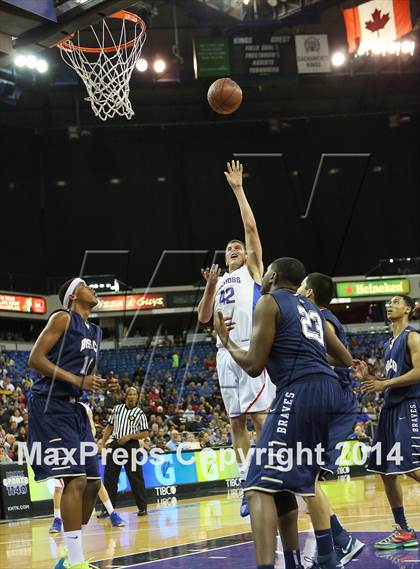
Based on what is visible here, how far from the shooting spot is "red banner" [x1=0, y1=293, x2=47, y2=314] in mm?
28297

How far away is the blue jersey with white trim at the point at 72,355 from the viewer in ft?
19.0

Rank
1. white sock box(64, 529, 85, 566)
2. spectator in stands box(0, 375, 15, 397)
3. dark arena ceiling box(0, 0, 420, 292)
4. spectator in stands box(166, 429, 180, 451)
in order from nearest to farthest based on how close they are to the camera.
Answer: white sock box(64, 529, 85, 566), spectator in stands box(166, 429, 180, 451), spectator in stands box(0, 375, 15, 397), dark arena ceiling box(0, 0, 420, 292)

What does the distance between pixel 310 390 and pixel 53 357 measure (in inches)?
86.4

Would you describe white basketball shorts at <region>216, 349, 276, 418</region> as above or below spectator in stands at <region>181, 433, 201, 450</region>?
above

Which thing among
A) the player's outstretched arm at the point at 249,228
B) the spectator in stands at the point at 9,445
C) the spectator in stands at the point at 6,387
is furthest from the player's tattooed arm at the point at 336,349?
the spectator in stands at the point at 6,387

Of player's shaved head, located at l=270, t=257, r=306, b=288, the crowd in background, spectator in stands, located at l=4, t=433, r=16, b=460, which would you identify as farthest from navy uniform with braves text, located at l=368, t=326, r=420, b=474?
spectator in stands, located at l=4, t=433, r=16, b=460

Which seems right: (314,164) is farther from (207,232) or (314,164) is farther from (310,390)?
(310,390)

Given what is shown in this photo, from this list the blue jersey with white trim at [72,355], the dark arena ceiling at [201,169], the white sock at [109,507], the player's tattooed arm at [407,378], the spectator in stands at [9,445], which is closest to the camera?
the blue jersey with white trim at [72,355]

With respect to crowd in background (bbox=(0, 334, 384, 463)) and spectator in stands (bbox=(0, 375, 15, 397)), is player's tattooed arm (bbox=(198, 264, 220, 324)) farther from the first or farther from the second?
spectator in stands (bbox=(0, 375, 15, 397))

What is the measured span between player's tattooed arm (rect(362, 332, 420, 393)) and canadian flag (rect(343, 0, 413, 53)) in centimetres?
2083

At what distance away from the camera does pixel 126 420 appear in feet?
40.4

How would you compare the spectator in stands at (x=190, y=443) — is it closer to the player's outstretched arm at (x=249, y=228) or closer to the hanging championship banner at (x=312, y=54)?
the player's outstretched arm at (x=249, y=228)

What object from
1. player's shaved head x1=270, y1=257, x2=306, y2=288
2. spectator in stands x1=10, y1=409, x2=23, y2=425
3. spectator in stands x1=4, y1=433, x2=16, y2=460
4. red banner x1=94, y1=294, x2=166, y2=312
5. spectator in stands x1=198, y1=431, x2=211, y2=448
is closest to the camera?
player's shaved head x1=270, y1=257, x2=306, y2=288

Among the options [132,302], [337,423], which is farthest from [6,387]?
[337,423]
